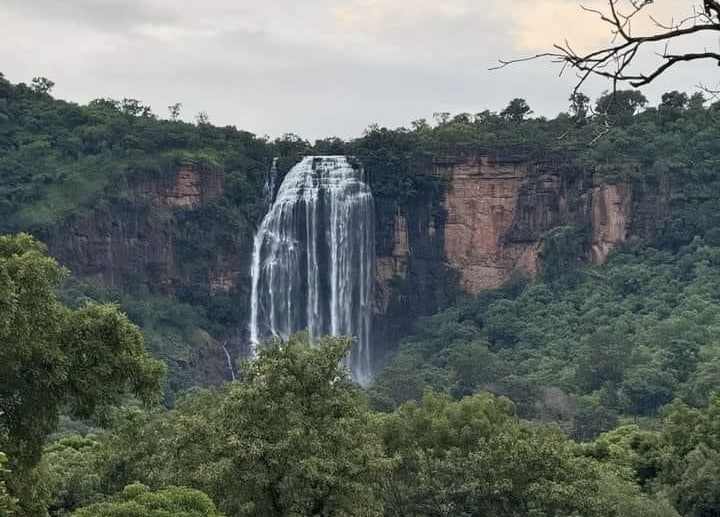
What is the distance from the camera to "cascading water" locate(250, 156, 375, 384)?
192 ft

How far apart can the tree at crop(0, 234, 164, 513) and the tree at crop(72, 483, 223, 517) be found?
714mm

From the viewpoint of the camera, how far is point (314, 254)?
58906 mm

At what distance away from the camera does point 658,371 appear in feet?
141

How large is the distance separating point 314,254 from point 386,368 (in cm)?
1067

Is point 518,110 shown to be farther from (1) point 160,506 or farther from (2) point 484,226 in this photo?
(1) point 160,506

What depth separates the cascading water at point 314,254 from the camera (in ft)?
192

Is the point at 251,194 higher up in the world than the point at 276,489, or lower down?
higher up

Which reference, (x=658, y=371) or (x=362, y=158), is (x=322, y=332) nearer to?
(x=362, y=158)

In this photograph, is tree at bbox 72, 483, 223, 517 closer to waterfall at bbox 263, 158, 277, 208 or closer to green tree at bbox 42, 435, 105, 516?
green tree at bbox 42, 435, 105, 516

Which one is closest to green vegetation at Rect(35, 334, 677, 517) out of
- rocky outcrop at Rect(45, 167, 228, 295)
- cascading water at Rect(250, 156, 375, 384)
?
rocky outcrop at Rect(45, 167, 228, 295)

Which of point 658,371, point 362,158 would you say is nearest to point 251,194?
point 362,158

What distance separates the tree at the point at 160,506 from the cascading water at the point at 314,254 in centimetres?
4529

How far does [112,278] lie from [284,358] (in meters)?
41.0

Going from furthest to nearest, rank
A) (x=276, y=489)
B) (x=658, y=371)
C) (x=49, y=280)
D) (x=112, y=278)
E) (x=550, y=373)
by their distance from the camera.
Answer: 1. (x=112, y=278)
2. (x=550, y=373)
3. (x=658, y=371)
4. (x=276, y=489)
5. (x=49, y=280)
